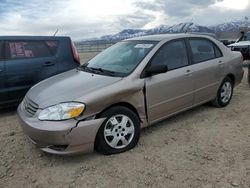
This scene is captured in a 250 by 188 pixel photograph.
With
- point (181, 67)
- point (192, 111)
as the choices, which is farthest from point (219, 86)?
point (181, 67)

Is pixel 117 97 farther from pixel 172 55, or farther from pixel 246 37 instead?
pixel 246 37

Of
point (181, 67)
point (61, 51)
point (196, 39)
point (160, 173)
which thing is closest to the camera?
point (160, 173)

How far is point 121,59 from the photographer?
192 inches

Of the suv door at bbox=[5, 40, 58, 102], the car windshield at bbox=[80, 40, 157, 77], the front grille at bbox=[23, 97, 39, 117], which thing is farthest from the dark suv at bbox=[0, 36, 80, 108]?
the front grille at bbox=[23, 97, 39, 117]

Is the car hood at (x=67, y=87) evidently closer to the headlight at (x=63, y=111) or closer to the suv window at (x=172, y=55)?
the headlight at (x=63, y=111)

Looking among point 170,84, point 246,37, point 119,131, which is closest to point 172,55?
point 170,84

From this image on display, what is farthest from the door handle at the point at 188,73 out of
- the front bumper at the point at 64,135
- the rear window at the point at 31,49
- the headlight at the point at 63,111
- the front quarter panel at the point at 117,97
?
the rear window at the point at 31,49

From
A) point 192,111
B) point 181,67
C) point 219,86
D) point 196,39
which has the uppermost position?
point 196,39

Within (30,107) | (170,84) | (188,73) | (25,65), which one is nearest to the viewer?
(30,107)

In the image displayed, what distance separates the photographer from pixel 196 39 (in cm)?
553

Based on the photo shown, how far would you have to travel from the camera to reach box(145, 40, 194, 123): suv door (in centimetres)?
448

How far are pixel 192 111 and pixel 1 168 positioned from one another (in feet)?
11.6

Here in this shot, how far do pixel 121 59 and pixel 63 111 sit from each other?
155 cm

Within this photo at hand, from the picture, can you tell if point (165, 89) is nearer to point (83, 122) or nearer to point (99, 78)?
point (99, 78)
